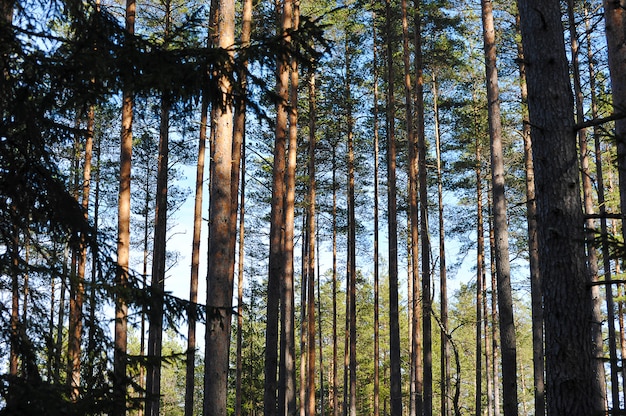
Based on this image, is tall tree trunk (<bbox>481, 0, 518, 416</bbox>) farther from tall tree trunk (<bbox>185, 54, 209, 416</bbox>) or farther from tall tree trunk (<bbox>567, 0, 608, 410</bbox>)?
tall tree trunk (<bbox>185, 54, 209, 416</bbox>)

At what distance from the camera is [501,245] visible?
10227 millimetres

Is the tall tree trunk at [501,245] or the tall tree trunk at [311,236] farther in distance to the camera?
the tall tree trunk at [311,236]

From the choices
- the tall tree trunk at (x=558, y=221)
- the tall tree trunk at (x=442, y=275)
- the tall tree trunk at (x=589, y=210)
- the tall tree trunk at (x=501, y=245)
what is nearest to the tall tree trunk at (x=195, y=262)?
the tall tree trunk at (x=442, y=275)

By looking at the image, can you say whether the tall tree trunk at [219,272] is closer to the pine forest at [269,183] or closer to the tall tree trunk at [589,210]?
the pine forest at [269,183]

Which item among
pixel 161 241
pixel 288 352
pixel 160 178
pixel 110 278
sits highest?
pixel 160 178

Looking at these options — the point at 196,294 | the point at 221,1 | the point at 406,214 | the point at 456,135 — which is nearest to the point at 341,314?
the point at 406,214

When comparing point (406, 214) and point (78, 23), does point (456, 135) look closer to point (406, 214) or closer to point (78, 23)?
point (406, 214)

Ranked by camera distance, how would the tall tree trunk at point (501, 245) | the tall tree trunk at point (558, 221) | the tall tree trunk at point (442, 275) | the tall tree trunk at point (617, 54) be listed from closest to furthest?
the tall tree trunk at point (558, 221) → the tall tree trunk at point (617, 54) → the tall tree trunk at point (501, 245) → the tall tree trunk at point (442, 275)

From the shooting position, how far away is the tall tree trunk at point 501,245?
378 inches

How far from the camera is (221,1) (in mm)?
8250

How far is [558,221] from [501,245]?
221 inches

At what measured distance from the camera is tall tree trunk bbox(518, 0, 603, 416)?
4547 mm

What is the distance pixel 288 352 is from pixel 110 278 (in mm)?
10050

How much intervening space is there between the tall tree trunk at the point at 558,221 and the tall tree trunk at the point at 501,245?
16.7ft
